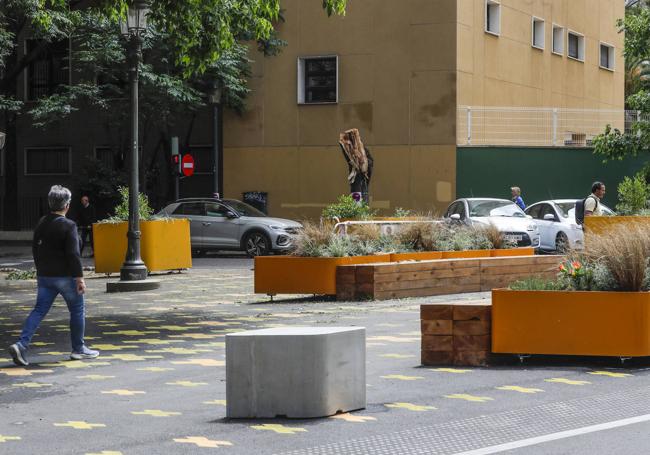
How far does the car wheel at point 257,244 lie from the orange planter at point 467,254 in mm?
11848

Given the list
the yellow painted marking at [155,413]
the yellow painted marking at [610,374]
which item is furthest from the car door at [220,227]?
the yellow painted marking at [155,413]

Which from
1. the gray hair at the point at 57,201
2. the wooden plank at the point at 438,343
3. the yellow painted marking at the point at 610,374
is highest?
the gray hair at the point at 57,201

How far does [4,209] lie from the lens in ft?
149

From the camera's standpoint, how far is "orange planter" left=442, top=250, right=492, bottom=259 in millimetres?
20219

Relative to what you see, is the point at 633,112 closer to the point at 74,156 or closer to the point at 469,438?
the point at 74,156

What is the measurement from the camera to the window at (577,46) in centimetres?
4559

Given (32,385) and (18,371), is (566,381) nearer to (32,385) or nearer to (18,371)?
(32,385)

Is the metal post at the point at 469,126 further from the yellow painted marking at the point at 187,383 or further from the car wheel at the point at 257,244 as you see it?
the yellow painted marking at the point at 187,383

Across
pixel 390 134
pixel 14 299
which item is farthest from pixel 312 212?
pixel 14 299

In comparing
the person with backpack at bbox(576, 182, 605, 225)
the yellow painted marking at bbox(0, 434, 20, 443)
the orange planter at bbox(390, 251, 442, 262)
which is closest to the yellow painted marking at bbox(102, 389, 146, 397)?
the yellow painted marking at bbox(0, 434, 20, 443)

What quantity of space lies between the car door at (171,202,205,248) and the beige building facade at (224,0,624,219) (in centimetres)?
661

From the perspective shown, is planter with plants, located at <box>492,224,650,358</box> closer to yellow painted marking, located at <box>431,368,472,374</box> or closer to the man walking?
yellow painted marking, located at <box>431,368,472,374</box>

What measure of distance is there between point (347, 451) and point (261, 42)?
31.9 m

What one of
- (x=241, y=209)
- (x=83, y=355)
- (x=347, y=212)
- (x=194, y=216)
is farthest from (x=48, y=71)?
(x=83, y=355)
